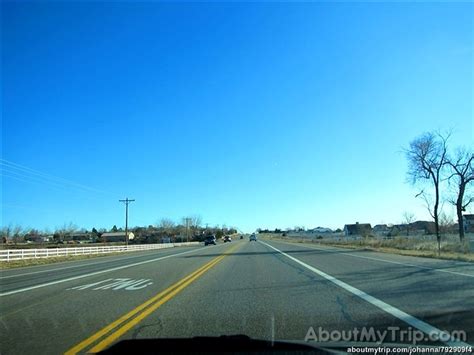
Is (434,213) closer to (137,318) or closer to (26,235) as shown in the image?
(137,318)

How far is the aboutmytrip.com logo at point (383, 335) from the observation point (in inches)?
278

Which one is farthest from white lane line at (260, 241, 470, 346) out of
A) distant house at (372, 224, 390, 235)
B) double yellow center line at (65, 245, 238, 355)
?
distant house at (372, 224, 390, 235)

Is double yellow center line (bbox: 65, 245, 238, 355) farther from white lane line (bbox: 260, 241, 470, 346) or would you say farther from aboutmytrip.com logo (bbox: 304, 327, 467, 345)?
white lane line (bbox: 260, 241, 470, 346)

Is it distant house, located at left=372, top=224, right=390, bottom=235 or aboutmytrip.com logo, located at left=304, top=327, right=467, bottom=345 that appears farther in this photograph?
distant house, located at left=372, top=224, right=390, bottom=235

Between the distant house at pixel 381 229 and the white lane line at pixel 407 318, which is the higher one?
the distant house at pixel 381 229

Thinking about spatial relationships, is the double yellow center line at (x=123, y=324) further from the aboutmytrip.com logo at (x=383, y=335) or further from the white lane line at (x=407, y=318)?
the white lane line at (x=407, y=318)

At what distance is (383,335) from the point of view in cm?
749

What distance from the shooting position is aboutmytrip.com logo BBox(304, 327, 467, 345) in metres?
7.05

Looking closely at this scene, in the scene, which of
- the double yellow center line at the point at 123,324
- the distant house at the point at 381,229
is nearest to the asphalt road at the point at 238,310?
the double yellow center line at the point at 123,324

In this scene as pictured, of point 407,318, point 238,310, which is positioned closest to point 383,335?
point 407,318

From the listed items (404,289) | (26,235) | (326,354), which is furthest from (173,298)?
(26,235)

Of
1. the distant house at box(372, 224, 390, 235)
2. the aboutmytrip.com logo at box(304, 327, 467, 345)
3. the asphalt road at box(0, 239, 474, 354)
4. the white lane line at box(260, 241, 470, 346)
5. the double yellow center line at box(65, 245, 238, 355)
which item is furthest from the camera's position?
the distant house at box(372, 224, 390, 235)

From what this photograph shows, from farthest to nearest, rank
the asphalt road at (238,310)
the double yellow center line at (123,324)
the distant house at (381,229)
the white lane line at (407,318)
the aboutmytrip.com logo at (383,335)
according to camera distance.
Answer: the distant house at (381,229) → the asphalt road at (238,310) → the double yellow center line at (123,324) → the white lane line at (407,318) → the aboutmytrip.com logo at (383,335)

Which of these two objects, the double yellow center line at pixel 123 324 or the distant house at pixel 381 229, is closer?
the double yellow center line at pixel 123 324
